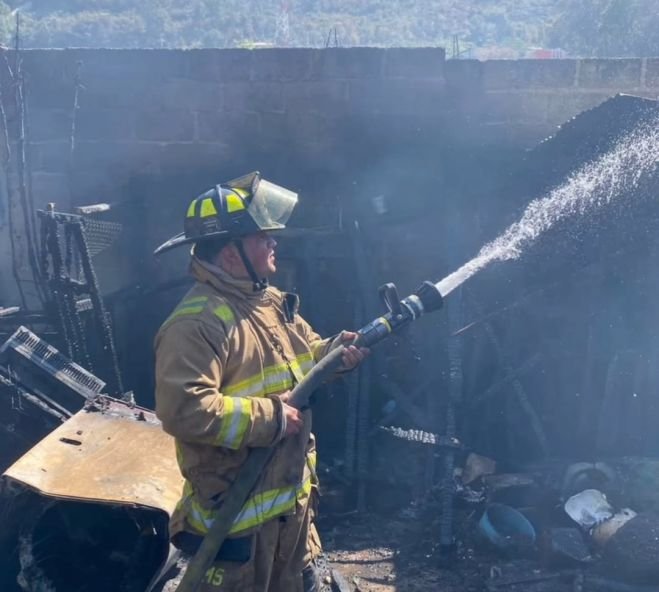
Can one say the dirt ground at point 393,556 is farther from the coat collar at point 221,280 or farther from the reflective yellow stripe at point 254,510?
the coat collar at point 221,280

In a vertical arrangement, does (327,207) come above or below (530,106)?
below

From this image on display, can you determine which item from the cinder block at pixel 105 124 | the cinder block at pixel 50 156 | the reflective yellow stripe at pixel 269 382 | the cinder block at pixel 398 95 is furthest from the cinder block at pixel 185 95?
the reflective yellow stripe at pixel 269 382

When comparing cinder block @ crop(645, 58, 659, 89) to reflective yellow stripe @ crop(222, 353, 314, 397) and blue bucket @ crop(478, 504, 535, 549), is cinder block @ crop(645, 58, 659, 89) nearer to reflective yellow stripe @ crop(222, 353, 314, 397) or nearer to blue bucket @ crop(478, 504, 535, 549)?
blue bucket @ crop(478, 504, 535, 549)

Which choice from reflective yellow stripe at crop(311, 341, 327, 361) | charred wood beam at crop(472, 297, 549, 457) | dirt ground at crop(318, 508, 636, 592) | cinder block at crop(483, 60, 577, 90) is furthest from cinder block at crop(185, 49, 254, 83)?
dirt ground at crop(318, 508, 636, 592)

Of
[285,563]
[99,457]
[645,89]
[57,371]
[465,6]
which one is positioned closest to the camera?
[285,563]

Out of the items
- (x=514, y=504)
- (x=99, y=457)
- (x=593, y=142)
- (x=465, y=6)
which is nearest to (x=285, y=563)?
(x=99, y=457)

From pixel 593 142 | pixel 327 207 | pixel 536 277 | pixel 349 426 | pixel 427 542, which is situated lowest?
pixel 427 542

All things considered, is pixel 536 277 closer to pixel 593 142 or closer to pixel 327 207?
pixel 593 142

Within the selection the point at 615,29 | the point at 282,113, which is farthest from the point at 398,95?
the point at 615,29

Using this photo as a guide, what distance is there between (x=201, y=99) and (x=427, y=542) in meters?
4.22

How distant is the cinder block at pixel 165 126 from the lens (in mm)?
7055

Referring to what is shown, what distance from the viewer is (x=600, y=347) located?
618cm

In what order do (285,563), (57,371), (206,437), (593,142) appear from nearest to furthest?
1. (206,437)
2. (285,563)
3. (57,371)
4. (593,142)

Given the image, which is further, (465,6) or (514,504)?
(465,6)
